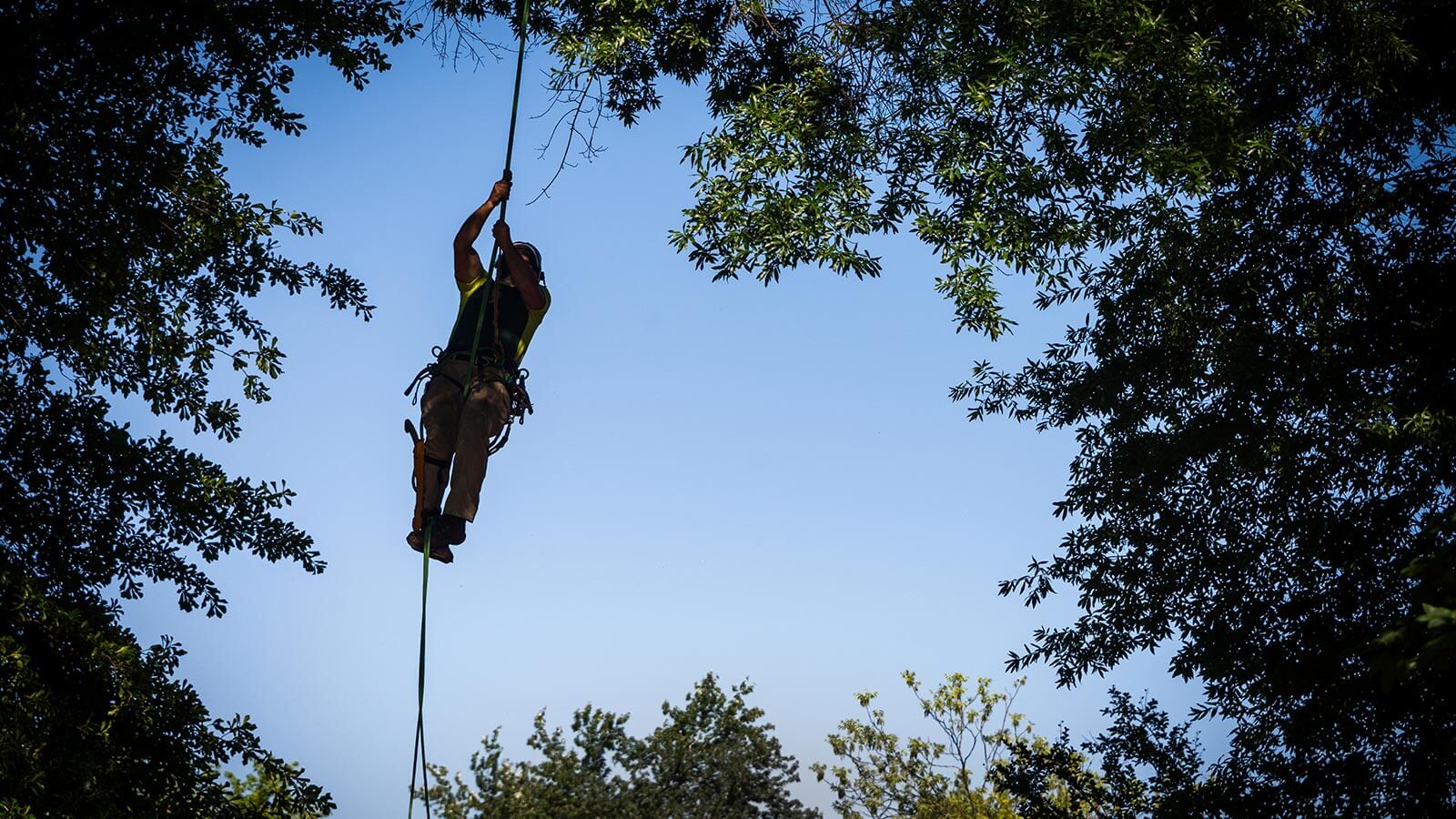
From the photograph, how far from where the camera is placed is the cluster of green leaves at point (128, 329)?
7262 mm

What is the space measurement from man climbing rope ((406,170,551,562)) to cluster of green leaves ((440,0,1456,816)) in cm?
133

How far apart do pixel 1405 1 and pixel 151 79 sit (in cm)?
847

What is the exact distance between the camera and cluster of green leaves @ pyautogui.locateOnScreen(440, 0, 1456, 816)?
8188mm

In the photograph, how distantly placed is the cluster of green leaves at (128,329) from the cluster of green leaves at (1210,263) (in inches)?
94.6

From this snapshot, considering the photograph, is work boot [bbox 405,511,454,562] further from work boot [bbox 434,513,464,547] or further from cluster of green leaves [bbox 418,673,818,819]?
cluster of green leaves [bbox 418,673,818,819]

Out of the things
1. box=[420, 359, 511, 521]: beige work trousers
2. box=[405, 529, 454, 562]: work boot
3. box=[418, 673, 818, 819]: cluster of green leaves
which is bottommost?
box=[405, 529, 454, 562]: work boot

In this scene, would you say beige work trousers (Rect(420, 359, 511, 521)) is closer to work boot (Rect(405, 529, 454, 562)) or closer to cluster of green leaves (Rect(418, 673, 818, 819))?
work boot (Rect(405, 529, 454, 562))

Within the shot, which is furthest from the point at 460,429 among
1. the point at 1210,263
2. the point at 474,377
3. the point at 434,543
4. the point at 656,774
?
the point at 656,774

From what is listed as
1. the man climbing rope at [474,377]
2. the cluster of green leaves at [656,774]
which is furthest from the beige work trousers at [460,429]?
the cluster of green leaves at [656,774]

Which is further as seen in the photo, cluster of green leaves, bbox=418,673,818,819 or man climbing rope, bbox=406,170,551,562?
cluster of green leaves, bbox=418,673,818,819

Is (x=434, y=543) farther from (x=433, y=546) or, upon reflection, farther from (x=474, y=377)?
(x=474, y=377)

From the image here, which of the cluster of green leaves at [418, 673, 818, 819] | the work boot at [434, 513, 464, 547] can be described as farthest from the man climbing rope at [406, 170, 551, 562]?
the cluster of green leaves at [418, 673, 818, 819]

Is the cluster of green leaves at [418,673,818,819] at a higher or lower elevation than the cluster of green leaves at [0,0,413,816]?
higher

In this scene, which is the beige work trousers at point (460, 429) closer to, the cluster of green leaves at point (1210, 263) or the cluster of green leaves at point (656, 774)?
the cluster of green leaves at point (1210, 263)
